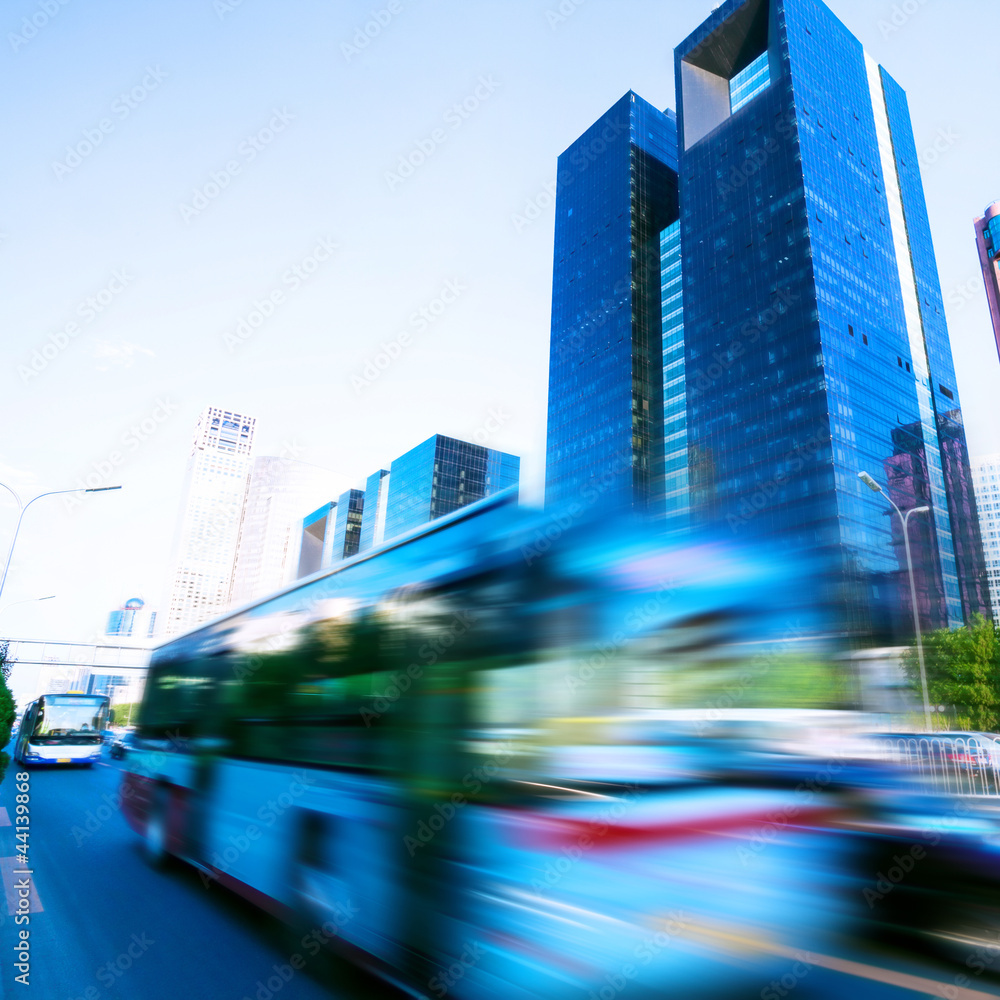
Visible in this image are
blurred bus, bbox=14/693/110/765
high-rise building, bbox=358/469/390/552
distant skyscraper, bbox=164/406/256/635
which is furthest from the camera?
distant skyscraper, bbox=164/406/256/635

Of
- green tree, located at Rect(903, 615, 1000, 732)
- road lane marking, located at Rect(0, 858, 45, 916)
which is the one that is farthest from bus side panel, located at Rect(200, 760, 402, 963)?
green tree, located at Rect(903, 615, 1000, 732)

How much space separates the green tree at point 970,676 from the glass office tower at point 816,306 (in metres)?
27.4

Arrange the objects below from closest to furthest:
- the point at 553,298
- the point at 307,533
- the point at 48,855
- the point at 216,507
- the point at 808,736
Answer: the point at 808,736 < the point at 48,855 < the point at 553,298 < the point at 307,533 < the point at 216,507

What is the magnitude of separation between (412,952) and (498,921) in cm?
76

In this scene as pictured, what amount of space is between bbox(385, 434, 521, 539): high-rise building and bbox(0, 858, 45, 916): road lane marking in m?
86.9

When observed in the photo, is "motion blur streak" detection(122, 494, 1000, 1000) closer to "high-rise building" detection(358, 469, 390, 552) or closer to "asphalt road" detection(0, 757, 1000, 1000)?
"asphalt road" detection(0, 757, 1000, 1000)

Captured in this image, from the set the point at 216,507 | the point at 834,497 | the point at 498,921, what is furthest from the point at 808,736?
the point at 216,507

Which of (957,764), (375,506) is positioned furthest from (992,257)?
(957,764)

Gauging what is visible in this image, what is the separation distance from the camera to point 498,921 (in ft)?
10.4

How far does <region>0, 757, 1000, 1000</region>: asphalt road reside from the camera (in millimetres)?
4148

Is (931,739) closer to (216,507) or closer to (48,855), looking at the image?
(48,855)

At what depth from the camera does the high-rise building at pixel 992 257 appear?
94.0 metres

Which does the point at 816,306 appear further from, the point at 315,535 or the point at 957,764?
the point at 315,535

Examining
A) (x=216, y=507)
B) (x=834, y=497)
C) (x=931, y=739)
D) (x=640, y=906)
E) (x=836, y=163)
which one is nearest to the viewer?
(x=640, y=906)
